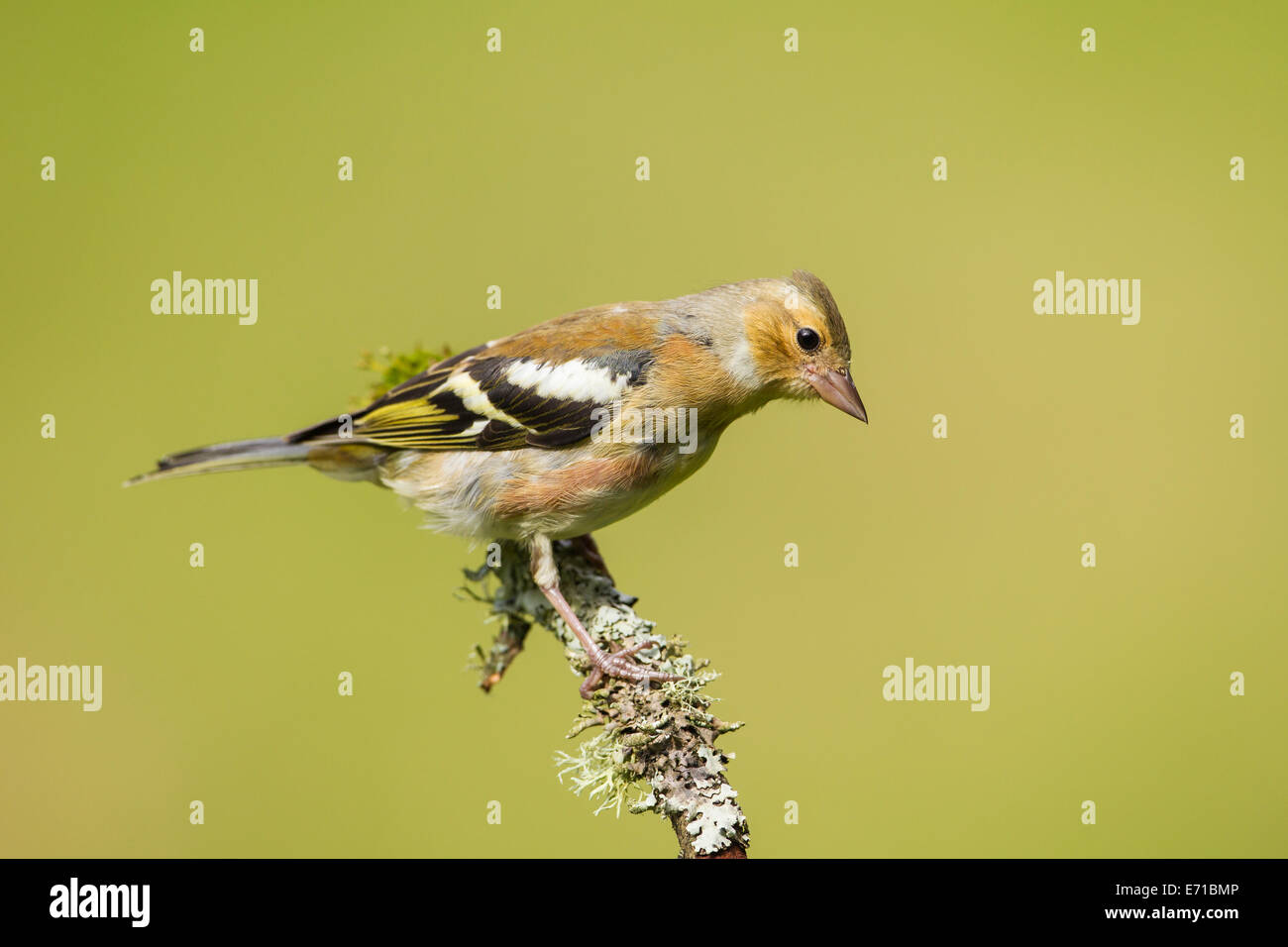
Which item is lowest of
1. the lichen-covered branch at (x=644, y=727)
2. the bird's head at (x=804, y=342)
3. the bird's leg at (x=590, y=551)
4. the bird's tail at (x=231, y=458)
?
the lichen-covered branch at (x=644, y=727)

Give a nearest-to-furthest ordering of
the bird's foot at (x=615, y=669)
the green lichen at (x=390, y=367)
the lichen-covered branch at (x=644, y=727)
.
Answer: the lichen-covered branch at (x=644, y=727), the bird's foot at (x=615, y=669), the green lichen at (x=390, y=367)

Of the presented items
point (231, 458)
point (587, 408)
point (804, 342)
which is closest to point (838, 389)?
point (804, 342)

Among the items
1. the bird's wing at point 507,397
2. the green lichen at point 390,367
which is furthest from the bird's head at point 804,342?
the green lichen at point 390,367

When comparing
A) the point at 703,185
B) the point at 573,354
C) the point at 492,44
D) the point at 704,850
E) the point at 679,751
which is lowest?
the point at 704,850

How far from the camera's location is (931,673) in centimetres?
771

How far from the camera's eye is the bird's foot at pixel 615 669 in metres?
3.74

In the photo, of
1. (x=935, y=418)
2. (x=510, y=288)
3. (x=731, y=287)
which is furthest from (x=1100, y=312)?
(x=731, y=287)

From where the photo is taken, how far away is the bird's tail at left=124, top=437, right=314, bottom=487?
4.78 m

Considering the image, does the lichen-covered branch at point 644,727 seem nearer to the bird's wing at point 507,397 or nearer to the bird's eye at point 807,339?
the bird's wing at point 507,397

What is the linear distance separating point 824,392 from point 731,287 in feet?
2.22

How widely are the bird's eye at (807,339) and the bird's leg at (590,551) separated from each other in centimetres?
127

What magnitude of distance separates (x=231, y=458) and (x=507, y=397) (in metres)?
1.36

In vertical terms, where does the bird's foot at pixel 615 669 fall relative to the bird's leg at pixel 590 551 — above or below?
below

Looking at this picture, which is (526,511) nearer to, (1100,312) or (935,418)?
(935,418)
